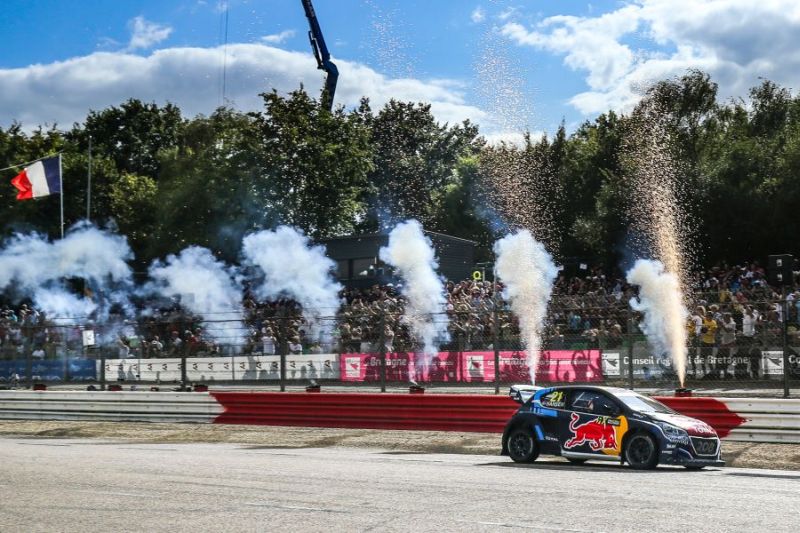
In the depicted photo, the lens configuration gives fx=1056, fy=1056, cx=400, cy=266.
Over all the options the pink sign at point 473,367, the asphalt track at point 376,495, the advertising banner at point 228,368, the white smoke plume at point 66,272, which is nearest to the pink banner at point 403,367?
the pink sign at point 473,367

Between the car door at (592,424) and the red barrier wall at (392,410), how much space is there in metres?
2.40

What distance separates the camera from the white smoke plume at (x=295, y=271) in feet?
121

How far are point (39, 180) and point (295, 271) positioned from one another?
45.1ft

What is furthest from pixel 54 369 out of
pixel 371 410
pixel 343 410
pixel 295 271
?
pixel 295 271

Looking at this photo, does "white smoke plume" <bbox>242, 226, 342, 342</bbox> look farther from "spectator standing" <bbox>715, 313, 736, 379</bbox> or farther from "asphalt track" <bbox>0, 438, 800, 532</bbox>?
"asphalt track" <bbox>0, 438, 800, 532</bbox>

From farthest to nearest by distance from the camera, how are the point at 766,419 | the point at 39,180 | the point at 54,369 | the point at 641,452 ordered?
the point at 39,180 < the point at 54,369 < the point at 766,419 < the point at 641,452

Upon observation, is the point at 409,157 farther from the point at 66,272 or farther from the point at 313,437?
the point at 313,437

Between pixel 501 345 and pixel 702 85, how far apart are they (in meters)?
31.0

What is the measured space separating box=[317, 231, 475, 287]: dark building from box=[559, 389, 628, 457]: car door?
2392cm

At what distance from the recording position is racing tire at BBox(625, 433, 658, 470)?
14523mm

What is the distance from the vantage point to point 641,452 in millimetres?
14680

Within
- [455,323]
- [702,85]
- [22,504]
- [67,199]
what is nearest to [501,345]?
[455,323]

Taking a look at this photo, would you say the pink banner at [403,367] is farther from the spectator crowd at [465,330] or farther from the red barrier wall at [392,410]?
the red barrier wall at [392,410]

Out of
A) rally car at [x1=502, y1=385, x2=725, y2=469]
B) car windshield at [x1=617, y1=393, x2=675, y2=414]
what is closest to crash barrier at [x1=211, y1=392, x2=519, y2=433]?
rally car at [x1=502, y1=385, x2=725, y2=469]
